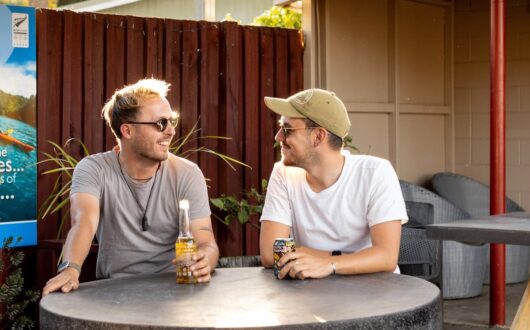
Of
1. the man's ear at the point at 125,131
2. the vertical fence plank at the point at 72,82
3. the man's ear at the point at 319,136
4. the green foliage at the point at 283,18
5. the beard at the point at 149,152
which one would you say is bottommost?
the beard at the point at 149,152

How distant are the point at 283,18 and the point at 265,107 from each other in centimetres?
99

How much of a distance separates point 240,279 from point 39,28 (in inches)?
115

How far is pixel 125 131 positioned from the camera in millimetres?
3814

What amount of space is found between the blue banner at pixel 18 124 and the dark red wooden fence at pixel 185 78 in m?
0.13

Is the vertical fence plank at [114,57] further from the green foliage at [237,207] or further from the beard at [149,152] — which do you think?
the beard at [149,152]

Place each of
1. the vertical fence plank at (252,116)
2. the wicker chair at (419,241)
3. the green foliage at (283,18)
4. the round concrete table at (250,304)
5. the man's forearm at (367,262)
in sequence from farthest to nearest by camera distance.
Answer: the green foliage at (283,18), the vertical fence plank at (252,116), the wicker chair at (419,241), the man's forearm at (367,262), the round concrete table at (250,304)

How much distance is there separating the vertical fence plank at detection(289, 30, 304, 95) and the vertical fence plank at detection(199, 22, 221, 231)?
2.32 ft

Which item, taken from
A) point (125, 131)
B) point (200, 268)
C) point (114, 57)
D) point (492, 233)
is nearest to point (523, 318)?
point (492, 233)

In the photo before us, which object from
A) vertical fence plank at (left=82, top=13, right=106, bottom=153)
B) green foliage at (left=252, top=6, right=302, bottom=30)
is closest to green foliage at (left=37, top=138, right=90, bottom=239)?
vertical fence plank at (left=82, top=13, right=106, bottom=153)

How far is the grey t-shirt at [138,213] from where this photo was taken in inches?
150

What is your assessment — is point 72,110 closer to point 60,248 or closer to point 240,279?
point 60,248

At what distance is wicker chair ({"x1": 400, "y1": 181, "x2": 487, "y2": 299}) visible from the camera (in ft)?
22.3

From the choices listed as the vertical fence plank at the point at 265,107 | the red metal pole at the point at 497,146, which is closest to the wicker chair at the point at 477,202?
the red metal pole at the point at 497,146

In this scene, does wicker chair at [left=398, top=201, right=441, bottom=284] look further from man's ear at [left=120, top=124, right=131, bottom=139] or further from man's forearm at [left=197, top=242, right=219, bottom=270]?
man's ear at [left=120, top=124, right=131, bottom=139]
